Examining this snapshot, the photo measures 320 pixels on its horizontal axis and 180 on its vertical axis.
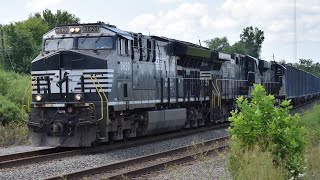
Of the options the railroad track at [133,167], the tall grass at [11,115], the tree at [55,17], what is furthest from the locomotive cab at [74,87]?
the tree at [55,17]

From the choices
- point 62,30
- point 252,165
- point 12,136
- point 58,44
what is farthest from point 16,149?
point 252,165

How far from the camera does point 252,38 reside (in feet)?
312

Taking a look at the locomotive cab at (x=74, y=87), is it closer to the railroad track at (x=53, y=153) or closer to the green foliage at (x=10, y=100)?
the railroad track at (x=53, y=153)

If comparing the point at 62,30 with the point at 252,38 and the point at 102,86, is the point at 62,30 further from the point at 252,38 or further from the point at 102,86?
the point at 252,38

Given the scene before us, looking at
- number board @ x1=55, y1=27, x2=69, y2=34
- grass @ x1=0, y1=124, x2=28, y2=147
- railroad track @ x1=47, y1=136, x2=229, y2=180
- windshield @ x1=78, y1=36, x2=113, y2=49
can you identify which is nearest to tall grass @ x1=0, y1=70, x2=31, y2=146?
grass @ x1=0, y1=124, x2=28, y2=147

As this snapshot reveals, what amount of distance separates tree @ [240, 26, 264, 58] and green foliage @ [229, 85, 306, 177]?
86.2 m

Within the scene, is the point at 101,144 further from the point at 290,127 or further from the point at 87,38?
the point at 290,127

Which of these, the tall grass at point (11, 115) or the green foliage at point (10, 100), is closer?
the tall grass at point (11, 115)

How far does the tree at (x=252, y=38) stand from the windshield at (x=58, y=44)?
268 ft

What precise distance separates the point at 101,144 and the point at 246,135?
6808mm

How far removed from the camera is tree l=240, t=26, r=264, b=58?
3686 inches

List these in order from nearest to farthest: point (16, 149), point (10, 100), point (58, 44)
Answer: point (58, 44), point (16, 149), point (10, 100)

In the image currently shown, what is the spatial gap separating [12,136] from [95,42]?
4.91 m

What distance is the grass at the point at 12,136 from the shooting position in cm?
1540
